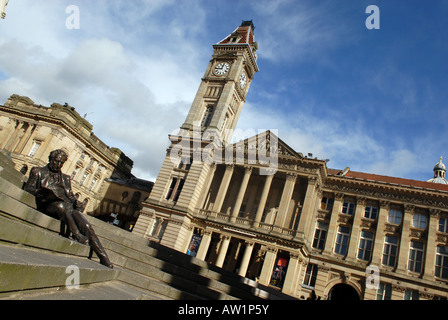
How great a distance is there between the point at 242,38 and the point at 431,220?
110ft

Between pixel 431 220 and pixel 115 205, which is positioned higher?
pixel 431 220

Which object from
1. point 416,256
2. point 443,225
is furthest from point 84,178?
point 443,225

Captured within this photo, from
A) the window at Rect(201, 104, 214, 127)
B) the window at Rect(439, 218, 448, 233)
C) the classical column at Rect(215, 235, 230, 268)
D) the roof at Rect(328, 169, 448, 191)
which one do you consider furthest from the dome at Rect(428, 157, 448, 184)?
the classical column at Rect(215, 235, 230, 268)

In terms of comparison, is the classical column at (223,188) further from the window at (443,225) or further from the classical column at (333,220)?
the window at (443,225)

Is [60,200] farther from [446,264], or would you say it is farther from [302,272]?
[446,264]

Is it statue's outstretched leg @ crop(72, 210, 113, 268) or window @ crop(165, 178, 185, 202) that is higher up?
window @ crop(165, 178, 185, 202)

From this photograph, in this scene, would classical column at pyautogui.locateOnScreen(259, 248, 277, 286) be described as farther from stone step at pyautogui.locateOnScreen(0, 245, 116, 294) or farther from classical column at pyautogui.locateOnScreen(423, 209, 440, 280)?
stone step at pyautogui.locateOnScreen(0, 245, 116, 294)

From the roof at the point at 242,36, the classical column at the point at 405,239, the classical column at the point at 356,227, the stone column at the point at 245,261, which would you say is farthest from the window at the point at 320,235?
the roof at the point at 242,36

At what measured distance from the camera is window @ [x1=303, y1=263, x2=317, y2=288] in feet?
101

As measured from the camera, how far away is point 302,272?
30.9m

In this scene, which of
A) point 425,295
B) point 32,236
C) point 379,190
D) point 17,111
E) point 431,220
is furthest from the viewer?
point 17,111

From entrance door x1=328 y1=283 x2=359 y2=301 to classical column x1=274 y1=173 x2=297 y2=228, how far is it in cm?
858

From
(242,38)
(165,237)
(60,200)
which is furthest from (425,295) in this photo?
(242,38)
